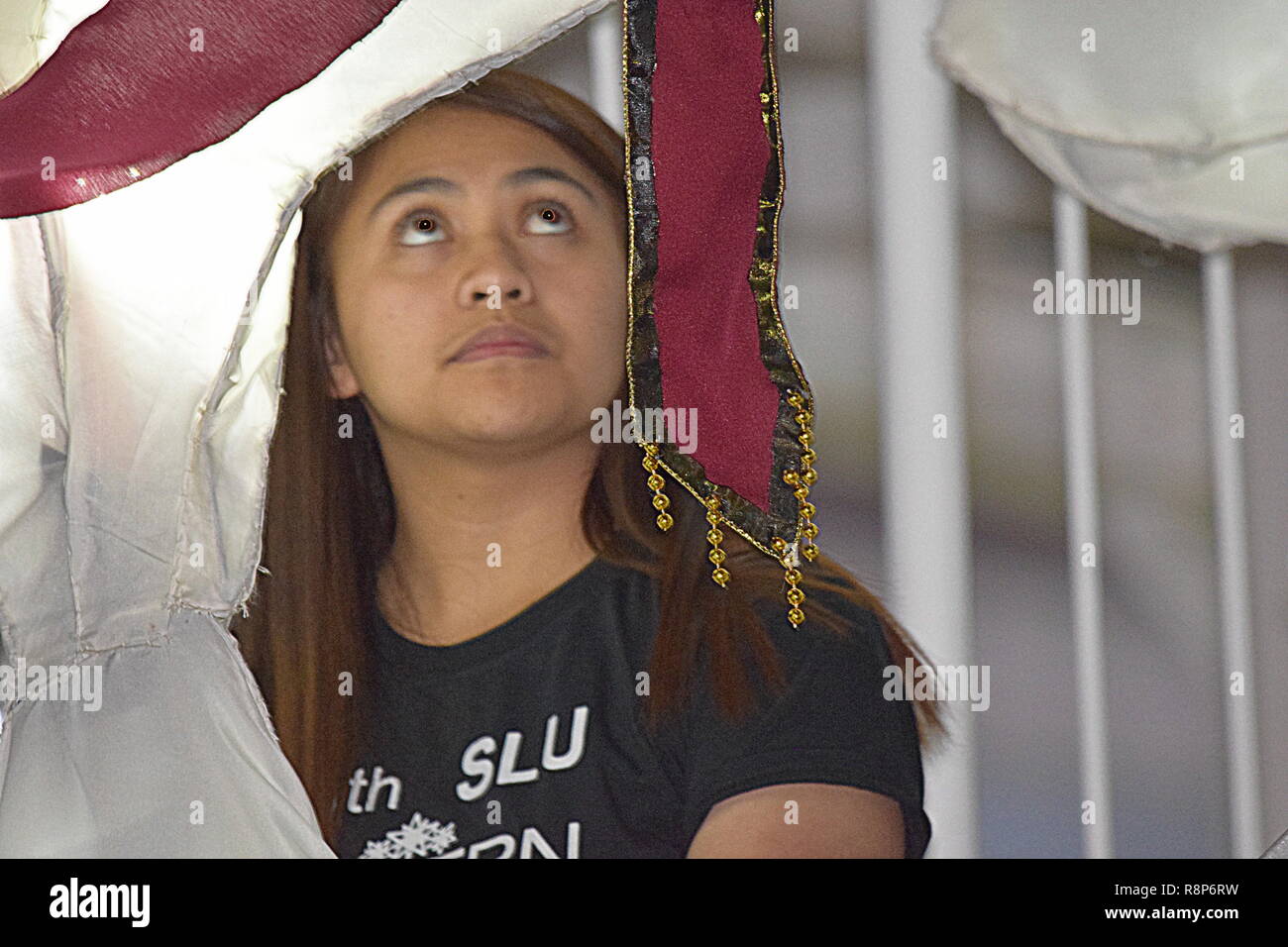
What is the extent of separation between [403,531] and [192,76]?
0.48m

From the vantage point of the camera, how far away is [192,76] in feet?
4.02

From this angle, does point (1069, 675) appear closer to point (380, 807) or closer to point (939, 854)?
point (939, 854)

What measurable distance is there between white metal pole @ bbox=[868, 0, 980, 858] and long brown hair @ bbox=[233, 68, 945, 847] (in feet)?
0.17

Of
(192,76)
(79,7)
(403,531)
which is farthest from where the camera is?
(403,531)

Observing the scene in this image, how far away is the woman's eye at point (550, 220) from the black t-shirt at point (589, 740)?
1.10 feet

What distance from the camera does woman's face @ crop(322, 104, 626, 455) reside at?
1369 mm

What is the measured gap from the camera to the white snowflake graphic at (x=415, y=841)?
1365 millimetres

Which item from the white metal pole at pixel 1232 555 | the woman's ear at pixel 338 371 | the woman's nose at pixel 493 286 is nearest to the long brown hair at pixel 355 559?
the woman's ear at pixel 338 371
